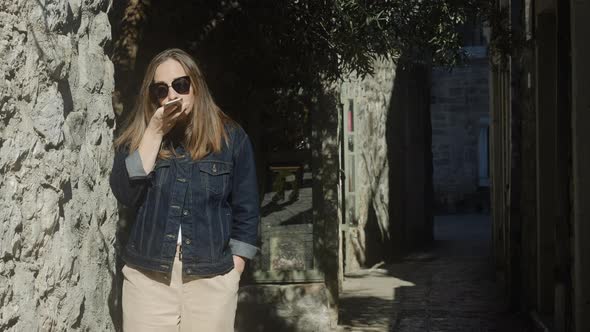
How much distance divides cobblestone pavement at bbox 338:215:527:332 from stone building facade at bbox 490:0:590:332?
1.19 ft

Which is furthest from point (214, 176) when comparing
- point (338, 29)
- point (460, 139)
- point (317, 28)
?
point (460, 139)

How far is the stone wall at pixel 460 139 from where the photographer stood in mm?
25953

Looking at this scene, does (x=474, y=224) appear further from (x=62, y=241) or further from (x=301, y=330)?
(x=62, y=241)

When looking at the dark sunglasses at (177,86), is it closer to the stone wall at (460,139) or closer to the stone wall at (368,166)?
the stone wall at (368,166)

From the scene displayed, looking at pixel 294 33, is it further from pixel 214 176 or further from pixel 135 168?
pixel 135 168

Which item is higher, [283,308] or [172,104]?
[172,104]

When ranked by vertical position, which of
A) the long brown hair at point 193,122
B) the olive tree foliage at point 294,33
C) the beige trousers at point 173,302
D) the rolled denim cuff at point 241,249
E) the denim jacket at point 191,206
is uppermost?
the olive tree foliage at point 294,33

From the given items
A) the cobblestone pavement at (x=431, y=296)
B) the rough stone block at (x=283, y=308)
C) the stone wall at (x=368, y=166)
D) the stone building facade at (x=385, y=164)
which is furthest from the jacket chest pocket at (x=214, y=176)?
the stone wall at (x=368, y=166)

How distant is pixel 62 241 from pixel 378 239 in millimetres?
11178

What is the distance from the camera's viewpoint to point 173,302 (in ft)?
13.6

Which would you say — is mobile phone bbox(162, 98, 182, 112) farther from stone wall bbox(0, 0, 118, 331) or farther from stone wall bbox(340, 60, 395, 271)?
stone wall bbox(340, 60, 395, 271)

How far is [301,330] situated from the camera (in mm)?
9031

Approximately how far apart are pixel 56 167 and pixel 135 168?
0.36 m

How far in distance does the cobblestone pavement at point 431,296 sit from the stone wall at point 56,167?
16.7 feet
